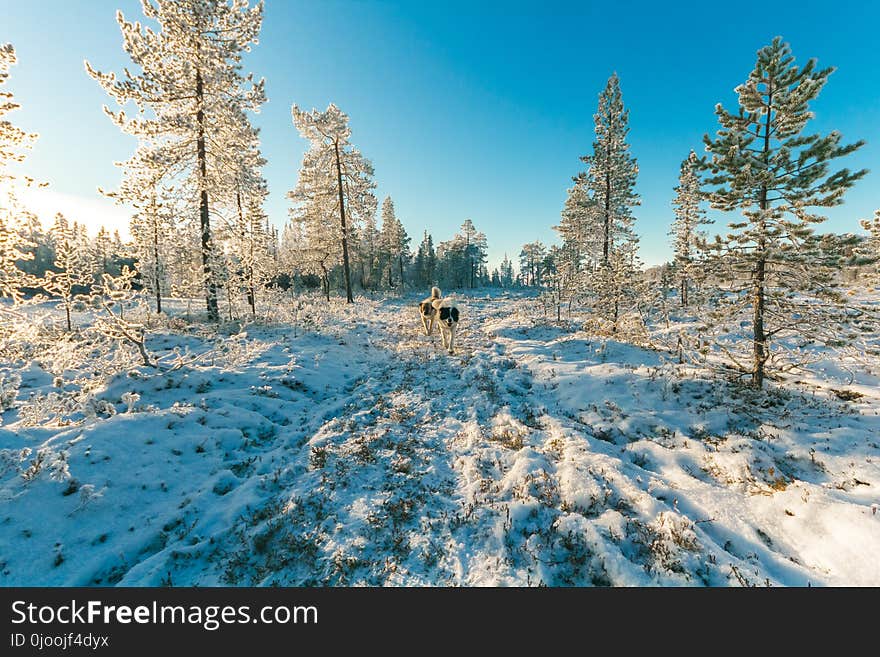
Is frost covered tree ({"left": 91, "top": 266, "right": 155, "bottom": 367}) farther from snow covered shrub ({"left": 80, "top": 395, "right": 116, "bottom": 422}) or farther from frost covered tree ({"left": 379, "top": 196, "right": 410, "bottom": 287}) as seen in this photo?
frost covered tree ({"left": 379, "top": 196, "right": 410, "bottom": 287})

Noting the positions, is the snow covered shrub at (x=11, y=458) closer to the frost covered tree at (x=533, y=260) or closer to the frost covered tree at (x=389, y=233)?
the frost covered tree at (x=389, y=233)

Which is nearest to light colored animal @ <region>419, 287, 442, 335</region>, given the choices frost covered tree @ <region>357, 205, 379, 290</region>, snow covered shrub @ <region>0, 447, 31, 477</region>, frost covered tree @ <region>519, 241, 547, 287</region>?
snow covered shrub @ <region>0, 447, 31, 477</region>

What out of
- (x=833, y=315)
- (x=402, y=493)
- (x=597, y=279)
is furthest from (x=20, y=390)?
(x=597, y=279)

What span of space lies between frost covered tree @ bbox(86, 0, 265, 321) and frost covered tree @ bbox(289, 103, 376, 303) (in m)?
10.8

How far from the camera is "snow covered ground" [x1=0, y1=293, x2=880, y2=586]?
3.16m

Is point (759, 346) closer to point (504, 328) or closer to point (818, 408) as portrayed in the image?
point (818, 408)

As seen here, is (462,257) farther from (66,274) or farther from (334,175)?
(66,274)

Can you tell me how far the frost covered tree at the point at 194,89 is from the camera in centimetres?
1212

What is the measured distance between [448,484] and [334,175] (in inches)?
1076

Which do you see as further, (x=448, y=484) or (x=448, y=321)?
(x=448, y=321)

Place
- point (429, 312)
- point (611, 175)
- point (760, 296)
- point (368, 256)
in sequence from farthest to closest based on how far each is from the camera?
point (368, 256), point (611, 175), point (429, 312), point (760, 296)

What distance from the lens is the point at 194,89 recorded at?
13391mm

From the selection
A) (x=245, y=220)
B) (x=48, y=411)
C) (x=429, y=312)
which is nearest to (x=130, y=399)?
(x=48, y=411)

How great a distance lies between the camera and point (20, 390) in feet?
24.3
